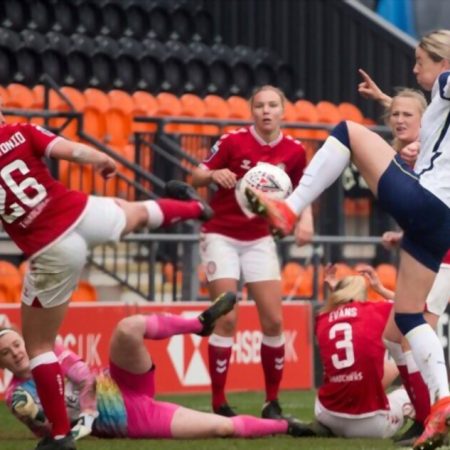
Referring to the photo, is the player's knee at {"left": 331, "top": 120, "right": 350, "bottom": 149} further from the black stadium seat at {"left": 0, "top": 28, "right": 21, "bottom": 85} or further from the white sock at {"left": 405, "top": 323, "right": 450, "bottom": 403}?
the black stadium seat at {"left": 0, "top": 28, "right": 21, "bottom": 85}

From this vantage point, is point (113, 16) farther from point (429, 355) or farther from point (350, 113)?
point (429, 355)

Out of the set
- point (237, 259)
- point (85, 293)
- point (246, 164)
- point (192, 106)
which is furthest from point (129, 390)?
point (192, 106)

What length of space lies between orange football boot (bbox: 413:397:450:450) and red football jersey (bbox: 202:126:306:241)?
3.11m

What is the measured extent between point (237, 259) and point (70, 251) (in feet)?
8.62

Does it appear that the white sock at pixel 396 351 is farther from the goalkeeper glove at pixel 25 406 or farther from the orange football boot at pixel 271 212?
the goalkeeper glove at pixel 25 406

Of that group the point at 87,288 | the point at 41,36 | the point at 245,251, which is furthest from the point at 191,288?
the point at 41,36

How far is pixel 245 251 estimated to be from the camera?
9820 mm

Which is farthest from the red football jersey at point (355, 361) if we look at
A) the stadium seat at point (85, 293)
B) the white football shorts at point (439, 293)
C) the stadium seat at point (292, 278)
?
the stadium seat at point (292, 278)

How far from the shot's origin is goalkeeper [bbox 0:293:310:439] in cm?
801

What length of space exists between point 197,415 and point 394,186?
1941mm

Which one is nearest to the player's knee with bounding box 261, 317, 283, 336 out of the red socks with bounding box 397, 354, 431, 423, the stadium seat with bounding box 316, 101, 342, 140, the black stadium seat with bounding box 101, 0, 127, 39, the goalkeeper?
the goalkeeper

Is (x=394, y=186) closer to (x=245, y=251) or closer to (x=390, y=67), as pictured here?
(x=245, y=251)

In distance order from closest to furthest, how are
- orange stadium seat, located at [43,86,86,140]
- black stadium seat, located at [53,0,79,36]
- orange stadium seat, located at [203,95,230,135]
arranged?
orange stadium seat, located at [43,86,86,140], orange stadium seat, located at [203,95,230,135], black stadium seat, located at [53,0,79,36]

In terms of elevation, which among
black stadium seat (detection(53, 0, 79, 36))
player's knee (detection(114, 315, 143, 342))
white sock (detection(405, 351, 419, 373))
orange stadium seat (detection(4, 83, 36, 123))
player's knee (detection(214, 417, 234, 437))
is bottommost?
player's knee (detection(214, 417, 234, 437))
